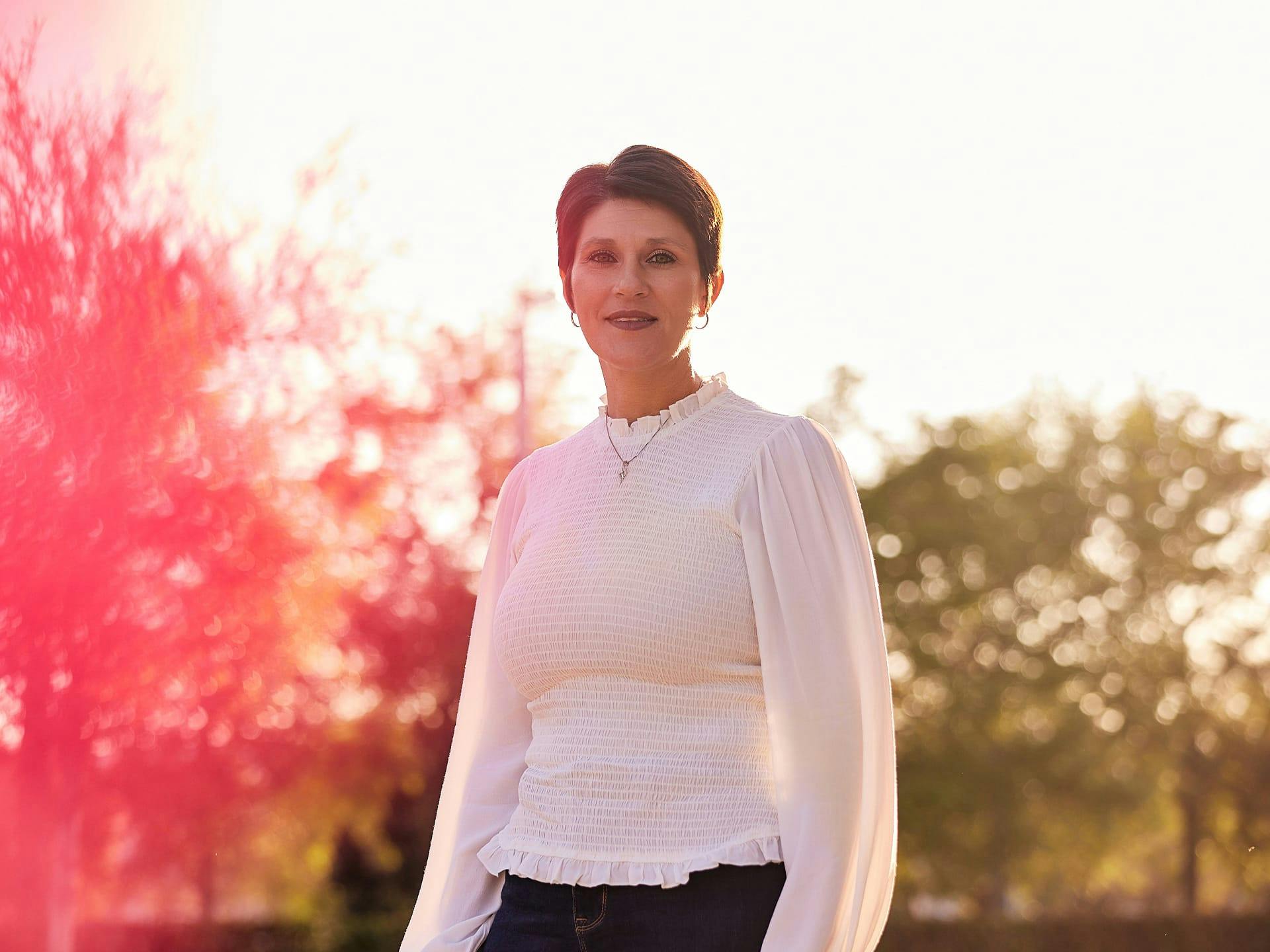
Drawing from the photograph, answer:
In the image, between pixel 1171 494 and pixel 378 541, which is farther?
pixel 1171 494

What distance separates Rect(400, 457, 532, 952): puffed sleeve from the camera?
6.42ft

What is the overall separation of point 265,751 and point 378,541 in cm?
140

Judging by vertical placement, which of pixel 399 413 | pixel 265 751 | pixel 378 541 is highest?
pixel 399 413

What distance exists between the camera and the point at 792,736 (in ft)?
5.53

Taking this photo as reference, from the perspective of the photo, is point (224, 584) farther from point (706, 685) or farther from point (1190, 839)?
point (1190, 839)

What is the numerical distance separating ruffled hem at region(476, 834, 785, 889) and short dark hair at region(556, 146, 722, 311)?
0.76 meters

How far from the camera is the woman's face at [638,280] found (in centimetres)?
190

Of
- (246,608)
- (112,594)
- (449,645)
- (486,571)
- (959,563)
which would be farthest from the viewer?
(959,563)

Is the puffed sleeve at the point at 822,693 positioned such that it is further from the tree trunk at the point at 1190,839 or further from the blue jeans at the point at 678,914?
the tree trunk at the point at 1190,839

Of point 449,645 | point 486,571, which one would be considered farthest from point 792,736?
point 449,645

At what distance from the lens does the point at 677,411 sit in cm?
199

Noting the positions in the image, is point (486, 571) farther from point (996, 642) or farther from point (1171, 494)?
point (1171, 494)

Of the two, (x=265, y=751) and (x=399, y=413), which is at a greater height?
(x=399, y=413)

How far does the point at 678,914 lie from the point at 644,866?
0.22 feet
